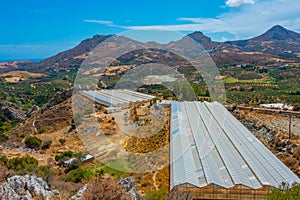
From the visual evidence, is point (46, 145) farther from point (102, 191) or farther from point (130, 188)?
point (102, 191)

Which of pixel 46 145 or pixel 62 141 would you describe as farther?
pixel 62 141

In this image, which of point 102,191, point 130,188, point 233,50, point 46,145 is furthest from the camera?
point 233,50

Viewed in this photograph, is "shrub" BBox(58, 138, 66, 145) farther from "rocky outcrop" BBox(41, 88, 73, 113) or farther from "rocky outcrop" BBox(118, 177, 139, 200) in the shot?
"rocky outcrop" BBox(41, 88, 73, 113)

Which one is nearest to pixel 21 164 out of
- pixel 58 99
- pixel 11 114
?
pixel 58 99

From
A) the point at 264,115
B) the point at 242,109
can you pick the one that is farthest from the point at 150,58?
the point at 264,115

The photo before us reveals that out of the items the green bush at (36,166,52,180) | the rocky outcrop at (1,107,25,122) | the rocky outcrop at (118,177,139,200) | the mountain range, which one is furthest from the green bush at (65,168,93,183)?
the mountain range

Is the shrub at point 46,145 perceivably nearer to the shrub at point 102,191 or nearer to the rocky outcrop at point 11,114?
the shrub at point 102,191

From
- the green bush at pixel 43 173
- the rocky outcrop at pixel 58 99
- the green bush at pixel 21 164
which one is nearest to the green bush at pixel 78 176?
the green bush at pixel 43 173
